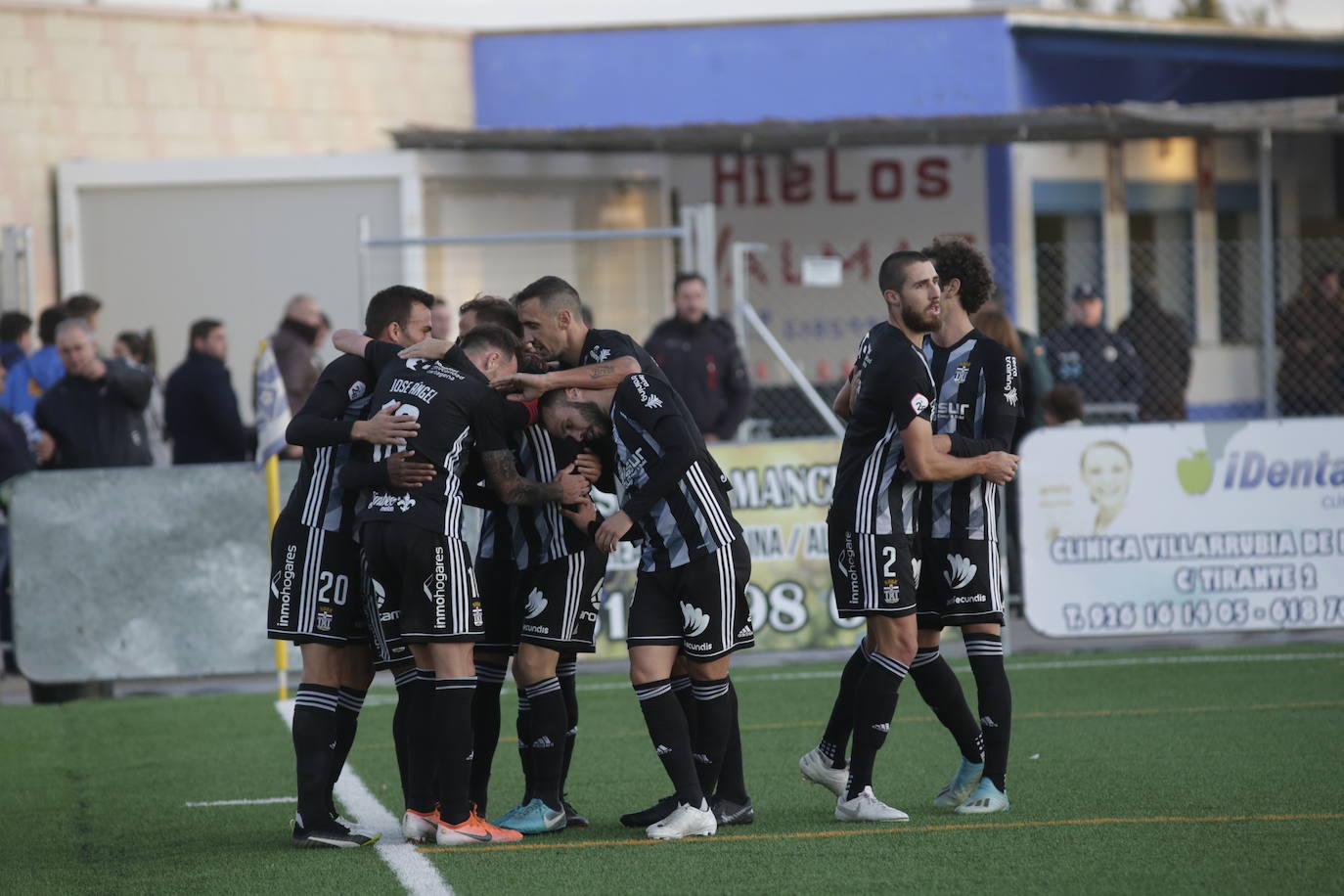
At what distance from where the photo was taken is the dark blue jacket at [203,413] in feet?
42.0

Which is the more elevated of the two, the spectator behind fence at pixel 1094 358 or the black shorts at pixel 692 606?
the spectator behind fence at pixel 1094 358

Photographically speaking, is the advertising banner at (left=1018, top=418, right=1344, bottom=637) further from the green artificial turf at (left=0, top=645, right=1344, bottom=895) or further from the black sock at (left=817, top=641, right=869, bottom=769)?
the black sock at (left=817, top=641, right=869, bottom=769)

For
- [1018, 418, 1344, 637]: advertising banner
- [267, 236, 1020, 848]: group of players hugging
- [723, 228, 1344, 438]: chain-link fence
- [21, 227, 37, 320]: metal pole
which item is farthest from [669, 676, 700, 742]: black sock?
[21, 227, 37, 320]: metal pole

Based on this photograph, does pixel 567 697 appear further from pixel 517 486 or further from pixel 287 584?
pixel 287 584

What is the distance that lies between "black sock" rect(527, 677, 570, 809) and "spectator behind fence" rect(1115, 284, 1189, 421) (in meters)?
11.3

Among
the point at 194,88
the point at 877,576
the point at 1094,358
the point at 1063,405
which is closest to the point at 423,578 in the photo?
the point at 877,576

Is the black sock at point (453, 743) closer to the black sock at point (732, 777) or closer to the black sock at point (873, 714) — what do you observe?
the black sock at point (732, 777)

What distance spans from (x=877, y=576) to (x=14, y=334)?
29.9ft

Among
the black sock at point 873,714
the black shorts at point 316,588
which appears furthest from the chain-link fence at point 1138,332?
the black shorts at point 316,588

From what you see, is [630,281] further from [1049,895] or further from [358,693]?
[1049,895]

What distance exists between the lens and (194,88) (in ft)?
63.5

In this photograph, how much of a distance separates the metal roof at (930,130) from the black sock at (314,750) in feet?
34.2

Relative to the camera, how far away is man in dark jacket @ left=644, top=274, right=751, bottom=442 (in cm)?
1328

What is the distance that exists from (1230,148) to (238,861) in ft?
64.0
